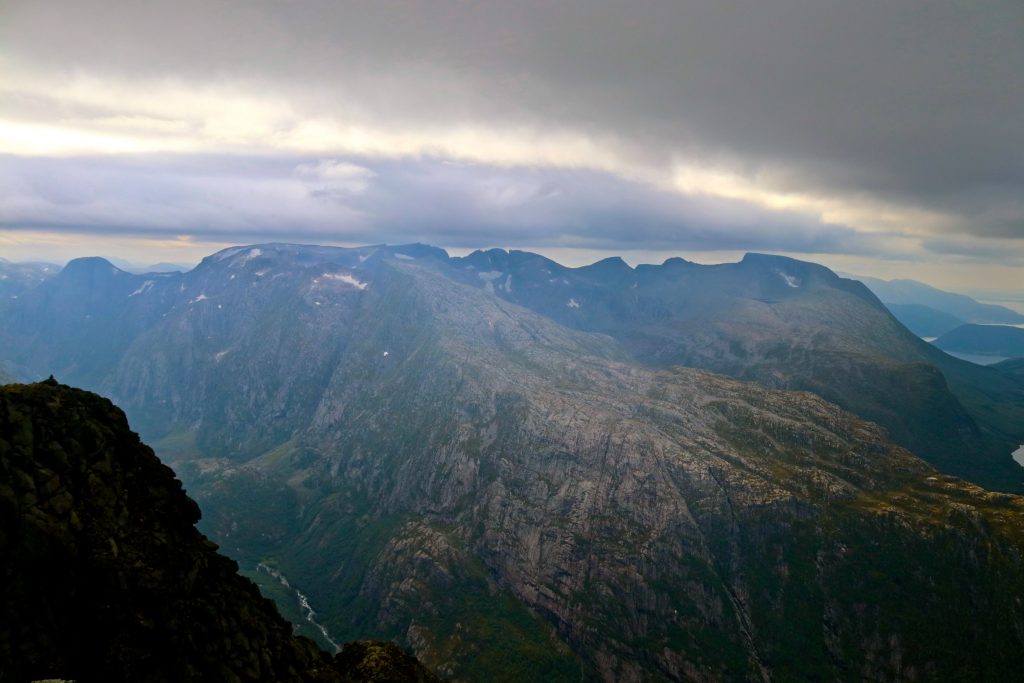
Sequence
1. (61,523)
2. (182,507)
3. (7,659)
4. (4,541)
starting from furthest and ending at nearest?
(182,507)
(61,523)
(4,541)
(7,659)

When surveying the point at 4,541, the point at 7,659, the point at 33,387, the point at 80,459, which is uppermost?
the point at 33,387

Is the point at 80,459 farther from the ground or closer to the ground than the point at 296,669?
farther from the ground

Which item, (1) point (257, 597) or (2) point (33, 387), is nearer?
(2) point (33, 387)

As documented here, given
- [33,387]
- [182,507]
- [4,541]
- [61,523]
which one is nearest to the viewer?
[4,541]

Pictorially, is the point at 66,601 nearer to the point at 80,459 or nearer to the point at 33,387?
the point at 80,459

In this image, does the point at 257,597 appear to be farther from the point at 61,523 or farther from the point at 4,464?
the point at 4,464

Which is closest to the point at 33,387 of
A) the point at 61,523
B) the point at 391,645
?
the point at 61,523
